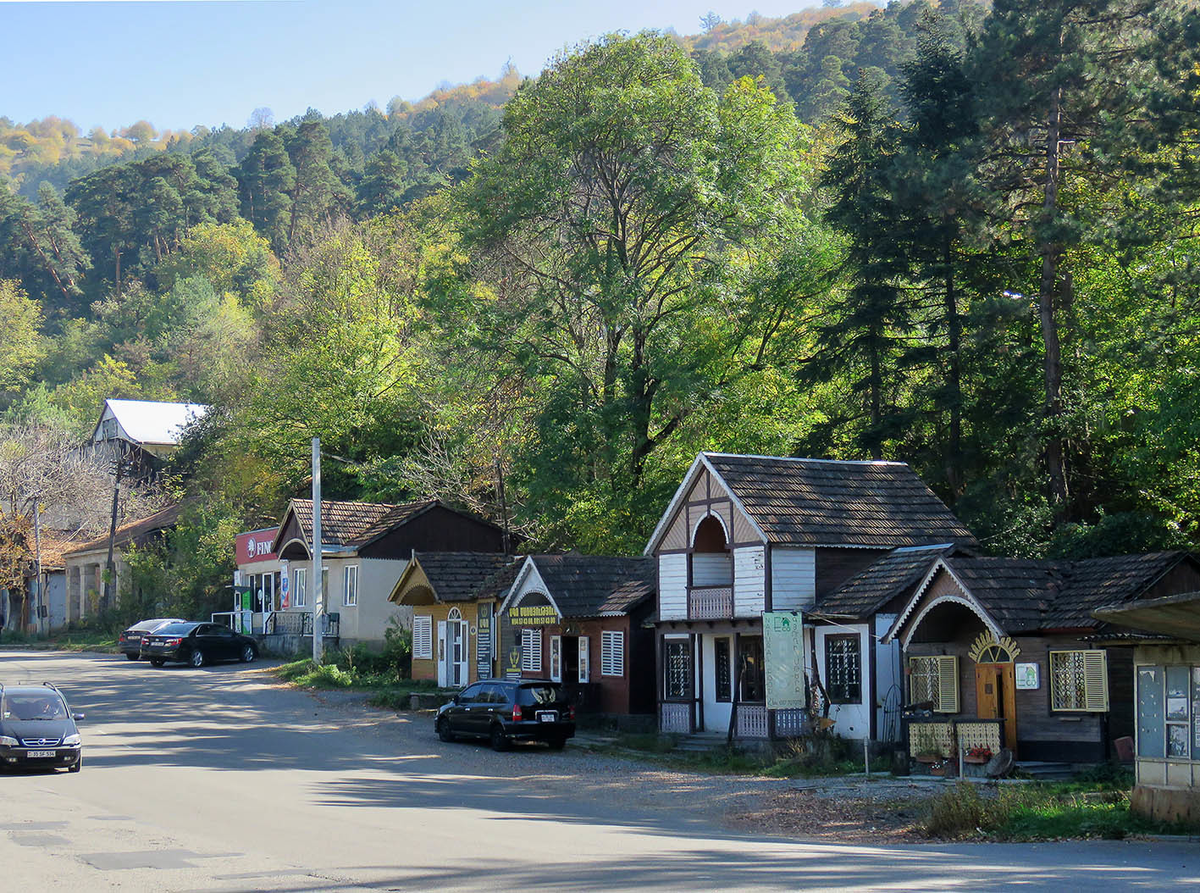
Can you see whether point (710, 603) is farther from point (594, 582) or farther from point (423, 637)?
point (423, 637)

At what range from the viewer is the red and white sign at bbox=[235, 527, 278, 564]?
183 feet

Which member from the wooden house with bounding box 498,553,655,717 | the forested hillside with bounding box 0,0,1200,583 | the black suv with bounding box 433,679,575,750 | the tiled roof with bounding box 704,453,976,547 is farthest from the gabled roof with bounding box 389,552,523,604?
the tiled roof with bounding box 704,453,976,547

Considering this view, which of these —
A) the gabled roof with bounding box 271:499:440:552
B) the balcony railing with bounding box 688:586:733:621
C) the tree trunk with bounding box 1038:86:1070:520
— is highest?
the tree trunk with bounding box 1038:86:1070:520

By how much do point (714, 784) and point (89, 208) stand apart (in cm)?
11471

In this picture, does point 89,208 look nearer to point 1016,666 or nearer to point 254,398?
point 254,398

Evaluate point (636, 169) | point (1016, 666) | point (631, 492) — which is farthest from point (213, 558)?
point (1016, 666)

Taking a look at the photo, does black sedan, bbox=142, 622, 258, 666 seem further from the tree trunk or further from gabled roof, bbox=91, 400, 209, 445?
gabled roof, bbox=91, 400, 209, 445

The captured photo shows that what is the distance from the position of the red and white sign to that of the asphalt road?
24.7m

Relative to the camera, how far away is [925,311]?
4391cm

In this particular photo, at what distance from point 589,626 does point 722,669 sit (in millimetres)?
5749

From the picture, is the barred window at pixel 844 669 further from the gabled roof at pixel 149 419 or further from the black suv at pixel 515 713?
the gabled roof at pixel 149 419

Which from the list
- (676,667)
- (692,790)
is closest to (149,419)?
(676,667)

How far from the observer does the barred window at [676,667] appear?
32844 millimetres

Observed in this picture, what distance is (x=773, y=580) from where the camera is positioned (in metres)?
29.8
